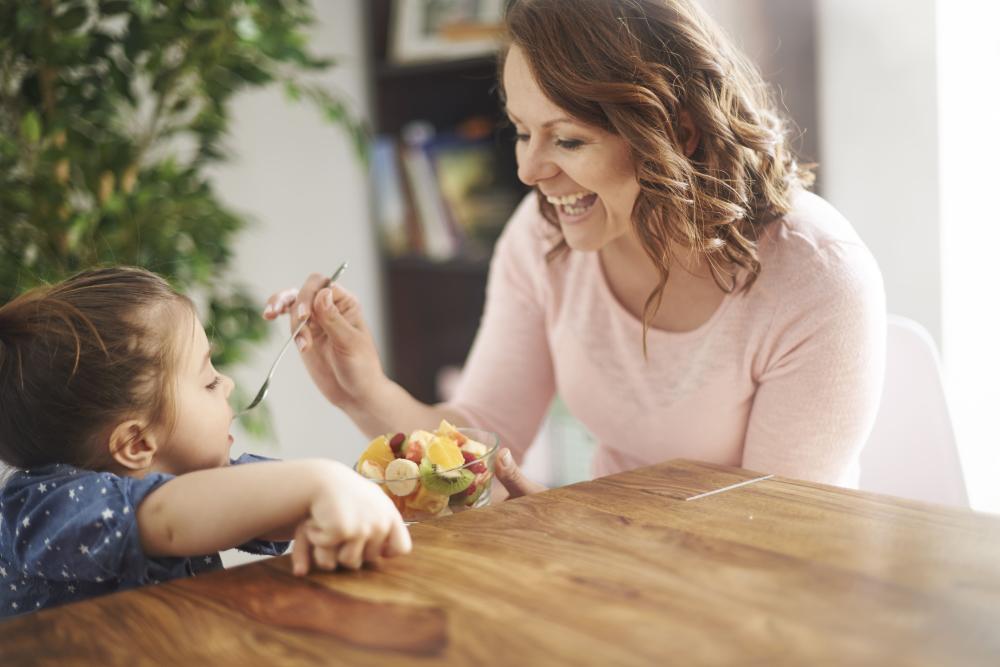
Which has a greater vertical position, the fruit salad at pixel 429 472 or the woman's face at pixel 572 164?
the woman's face at pixel 572 164

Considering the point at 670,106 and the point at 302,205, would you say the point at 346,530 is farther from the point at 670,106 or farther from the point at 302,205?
the point at 302,205

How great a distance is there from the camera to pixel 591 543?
2.87 feet

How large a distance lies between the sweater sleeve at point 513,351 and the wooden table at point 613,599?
28.9 inches

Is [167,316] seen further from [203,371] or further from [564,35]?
[564,35]

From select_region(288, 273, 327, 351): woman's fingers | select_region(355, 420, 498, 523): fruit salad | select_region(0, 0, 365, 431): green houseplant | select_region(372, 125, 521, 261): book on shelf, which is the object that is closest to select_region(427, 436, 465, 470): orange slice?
select_region(355, 420, 498, 523): fruit salad

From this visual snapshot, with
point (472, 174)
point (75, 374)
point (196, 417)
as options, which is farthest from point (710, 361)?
point (472, 174)

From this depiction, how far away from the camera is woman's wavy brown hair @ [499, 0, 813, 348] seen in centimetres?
131

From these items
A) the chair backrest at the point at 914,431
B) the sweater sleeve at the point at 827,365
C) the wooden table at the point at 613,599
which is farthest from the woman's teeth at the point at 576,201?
the wooden table at the point at 613,599

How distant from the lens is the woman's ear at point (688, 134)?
4.50ft

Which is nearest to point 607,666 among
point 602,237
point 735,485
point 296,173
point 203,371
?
point 735,485

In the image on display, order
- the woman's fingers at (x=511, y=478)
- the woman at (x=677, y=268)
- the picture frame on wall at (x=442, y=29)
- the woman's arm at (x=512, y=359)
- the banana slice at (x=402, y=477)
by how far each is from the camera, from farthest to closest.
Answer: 1. the picture frame on wall at (x=442, y=29)
2. the woman's arm at (x=512, y=359)
3. the woman at (x=677, y=268)
4. the woman's fingers at (x=511, y=478)
5. the banana slice at (x=402, y=477)

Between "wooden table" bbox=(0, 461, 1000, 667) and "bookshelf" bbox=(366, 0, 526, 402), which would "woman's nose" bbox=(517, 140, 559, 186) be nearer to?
"wooden table" bbox=(0, 461, 1000, 667)

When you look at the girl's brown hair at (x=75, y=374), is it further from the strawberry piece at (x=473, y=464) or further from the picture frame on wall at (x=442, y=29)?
the picture frame on wall at (x=442, y=29)

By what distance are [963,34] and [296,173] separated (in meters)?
1.83
